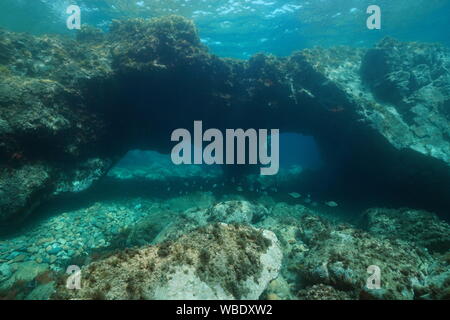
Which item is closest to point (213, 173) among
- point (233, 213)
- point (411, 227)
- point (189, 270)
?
point (233, 213)

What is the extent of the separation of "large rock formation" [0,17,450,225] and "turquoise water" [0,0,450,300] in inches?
2.8

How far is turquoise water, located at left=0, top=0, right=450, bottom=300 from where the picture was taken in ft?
16.5

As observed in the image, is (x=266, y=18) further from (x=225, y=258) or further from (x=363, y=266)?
(x=225, y=258)

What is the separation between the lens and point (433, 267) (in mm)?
5895

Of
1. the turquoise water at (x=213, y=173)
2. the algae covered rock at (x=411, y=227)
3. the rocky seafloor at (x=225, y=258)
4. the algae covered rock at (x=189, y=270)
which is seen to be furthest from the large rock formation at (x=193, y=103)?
the algae covered rock at (x=189, y=270)

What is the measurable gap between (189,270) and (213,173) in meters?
16.5

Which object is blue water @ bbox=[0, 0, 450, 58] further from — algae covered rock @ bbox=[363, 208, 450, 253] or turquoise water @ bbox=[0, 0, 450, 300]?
algae covered rock @ bbox=[363, 208, 450, 253]

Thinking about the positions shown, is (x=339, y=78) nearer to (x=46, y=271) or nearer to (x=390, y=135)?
(x=390, y=135)

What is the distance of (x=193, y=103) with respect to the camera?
13.6 meters

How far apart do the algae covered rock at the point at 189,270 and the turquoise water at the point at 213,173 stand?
27 mm

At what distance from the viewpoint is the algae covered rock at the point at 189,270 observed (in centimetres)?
383
